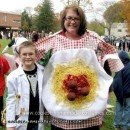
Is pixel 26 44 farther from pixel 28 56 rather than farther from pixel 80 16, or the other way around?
pixel 80 16

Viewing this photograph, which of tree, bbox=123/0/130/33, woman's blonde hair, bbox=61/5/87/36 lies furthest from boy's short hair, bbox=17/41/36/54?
tree, bbox=123/0/130/33

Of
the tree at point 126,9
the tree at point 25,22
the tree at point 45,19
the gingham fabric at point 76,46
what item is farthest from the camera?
the tree at point 25,22

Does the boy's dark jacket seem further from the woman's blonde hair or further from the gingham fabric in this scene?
the woman's blonde hair

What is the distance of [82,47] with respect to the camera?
418 cm

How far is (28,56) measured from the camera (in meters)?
4.25

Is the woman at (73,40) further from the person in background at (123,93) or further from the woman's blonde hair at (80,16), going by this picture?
the person in background at (123,93)

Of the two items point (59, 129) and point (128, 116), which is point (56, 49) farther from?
point (128, 116)

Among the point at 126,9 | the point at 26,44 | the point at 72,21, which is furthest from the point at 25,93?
the point at 126,9

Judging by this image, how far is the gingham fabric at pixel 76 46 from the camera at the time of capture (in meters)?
4.13

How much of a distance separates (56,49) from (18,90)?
550 millimetres

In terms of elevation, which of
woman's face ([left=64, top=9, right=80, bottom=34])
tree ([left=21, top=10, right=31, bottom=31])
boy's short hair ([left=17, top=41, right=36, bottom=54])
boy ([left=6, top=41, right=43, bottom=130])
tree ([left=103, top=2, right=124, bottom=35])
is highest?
woman's face ([left=64, top=9, right=80, bottom=34])

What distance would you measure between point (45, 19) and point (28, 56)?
262 ft

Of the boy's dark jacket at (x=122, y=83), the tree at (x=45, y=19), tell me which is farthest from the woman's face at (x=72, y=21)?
the tree at (x=45, y=19)

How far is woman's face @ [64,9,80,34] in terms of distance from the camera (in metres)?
4.20
